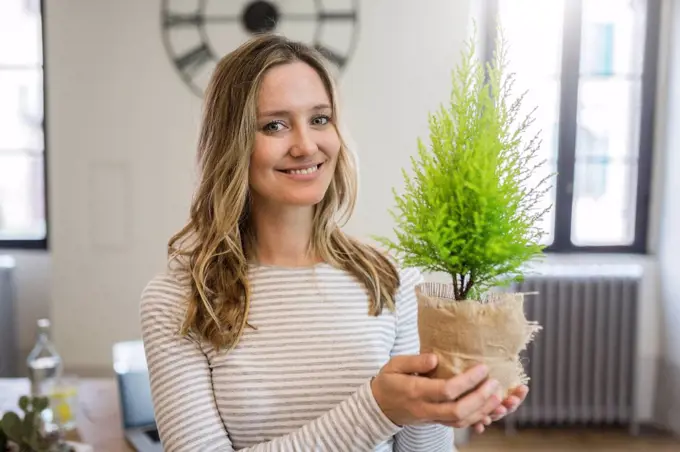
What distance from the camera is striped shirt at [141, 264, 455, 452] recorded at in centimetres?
94

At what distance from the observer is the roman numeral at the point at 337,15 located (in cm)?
312

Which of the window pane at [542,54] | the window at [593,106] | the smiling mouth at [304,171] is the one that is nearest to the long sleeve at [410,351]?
the smiling mouth at [304,171]

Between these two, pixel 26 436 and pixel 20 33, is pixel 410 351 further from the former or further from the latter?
pixel 20 33

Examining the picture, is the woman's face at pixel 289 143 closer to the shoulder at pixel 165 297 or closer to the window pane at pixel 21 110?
the shoulder at pixel 165 297

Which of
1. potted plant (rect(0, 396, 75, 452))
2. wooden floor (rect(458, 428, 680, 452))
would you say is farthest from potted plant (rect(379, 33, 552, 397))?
wooden floor (rect(458, 428, 680, 452))

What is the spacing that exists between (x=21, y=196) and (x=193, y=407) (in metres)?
3.21

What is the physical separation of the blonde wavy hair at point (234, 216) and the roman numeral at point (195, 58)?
2.17 meters

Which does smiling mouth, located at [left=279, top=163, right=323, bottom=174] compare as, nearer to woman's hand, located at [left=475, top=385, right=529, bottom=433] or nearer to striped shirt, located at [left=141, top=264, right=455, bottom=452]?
striped shirt, located at [left=141, top=264, right=455, bottom=452]

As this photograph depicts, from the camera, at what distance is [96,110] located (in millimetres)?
3160

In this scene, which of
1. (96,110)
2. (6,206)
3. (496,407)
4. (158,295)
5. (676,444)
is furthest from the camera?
(6,206)

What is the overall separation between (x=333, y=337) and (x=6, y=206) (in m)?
3.29

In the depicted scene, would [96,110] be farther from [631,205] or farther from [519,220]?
[631,205]

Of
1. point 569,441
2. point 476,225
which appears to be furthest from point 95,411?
point 569,441

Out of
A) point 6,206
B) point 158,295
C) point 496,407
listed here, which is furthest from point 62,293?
point 496,407
